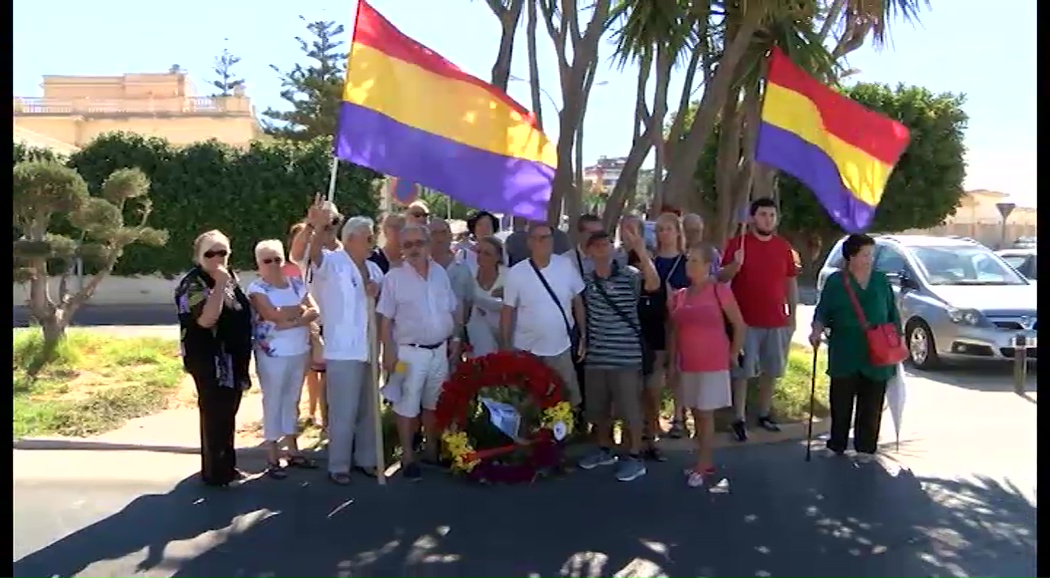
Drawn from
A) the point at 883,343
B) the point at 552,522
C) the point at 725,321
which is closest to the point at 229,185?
the point at 725,321

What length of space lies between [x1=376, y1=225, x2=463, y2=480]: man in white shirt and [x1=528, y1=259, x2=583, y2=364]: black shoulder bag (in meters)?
0.58

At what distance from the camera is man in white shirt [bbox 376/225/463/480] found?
6109 mm

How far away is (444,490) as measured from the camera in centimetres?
599

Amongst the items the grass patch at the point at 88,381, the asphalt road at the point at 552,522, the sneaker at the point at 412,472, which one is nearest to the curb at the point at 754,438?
the asphalt road at the point at 552,522

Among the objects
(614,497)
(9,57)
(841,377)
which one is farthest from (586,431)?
(9,57)

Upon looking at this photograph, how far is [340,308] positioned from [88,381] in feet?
14.5

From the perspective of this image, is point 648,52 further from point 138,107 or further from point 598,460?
point 138,107

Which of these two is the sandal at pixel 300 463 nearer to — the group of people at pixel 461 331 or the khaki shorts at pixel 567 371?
the group of people at pixel 461 331

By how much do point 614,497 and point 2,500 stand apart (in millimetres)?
3253

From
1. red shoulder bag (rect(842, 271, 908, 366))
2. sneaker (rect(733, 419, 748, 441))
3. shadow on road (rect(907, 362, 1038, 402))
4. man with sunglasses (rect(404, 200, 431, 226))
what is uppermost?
man with sunglasses (rect(404, 200, 431, 226))

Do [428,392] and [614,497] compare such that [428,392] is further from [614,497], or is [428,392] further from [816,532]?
[816,532]

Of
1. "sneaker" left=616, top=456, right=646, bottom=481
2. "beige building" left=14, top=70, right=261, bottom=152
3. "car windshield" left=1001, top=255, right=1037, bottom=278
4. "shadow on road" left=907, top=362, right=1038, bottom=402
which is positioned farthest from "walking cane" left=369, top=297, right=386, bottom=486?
"beige building" left=14, top=70, right=261, bottom=152

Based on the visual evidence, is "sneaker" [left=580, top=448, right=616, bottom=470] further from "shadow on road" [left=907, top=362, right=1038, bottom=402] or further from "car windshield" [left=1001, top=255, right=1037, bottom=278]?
"car windshield" [left=1001, top=255, right=1037, bottom=278]

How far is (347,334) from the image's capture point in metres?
6.05
